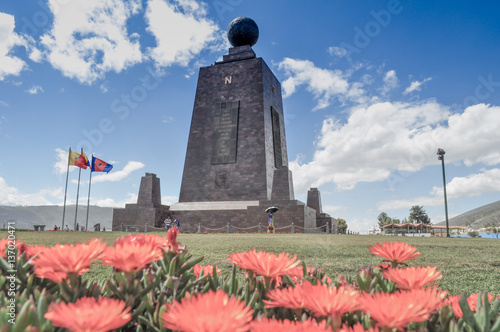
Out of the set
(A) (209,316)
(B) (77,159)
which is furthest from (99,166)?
(A) (209,316)

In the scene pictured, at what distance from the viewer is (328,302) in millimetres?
779

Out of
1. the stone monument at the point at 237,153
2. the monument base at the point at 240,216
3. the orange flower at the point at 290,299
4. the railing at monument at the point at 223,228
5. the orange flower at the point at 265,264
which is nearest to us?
the orange flower at the point at 290,299

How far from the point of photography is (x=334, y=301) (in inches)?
30.7

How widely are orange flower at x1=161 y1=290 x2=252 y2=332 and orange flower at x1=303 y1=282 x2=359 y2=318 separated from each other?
0.19m

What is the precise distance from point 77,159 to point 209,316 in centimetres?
2506

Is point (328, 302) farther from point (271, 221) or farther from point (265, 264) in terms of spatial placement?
point (271, 221)

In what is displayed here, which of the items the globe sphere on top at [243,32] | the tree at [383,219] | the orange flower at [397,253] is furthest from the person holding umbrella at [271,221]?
the tree at [383,219]

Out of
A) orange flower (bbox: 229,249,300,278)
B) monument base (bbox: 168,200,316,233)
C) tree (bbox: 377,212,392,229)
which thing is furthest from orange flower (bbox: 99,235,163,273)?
tree (bbox: 377,212,392,229)

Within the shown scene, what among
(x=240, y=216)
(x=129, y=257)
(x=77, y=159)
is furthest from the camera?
(x=77, y=159)

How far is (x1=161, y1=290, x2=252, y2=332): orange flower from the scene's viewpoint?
0.59 m

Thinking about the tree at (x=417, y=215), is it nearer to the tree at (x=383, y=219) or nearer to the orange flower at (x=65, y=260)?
the tree at (x=383, y=219)

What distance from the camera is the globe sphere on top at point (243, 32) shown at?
2392cm

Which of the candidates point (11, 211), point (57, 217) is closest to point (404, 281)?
point (11, 211)

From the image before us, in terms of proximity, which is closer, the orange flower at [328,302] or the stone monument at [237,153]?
the orange flower at [328,302]
